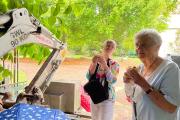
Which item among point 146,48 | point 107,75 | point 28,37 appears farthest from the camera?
point 107,75

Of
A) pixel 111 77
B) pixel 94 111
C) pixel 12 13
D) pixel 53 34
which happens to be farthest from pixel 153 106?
pixel 94 111

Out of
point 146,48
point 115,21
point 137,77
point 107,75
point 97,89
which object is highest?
point 115,21

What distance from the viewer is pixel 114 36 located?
11.2 ft

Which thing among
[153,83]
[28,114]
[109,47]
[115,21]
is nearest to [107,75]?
[109,47]

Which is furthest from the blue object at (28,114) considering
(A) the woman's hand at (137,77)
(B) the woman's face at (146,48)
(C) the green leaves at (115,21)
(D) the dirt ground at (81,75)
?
(D) the dirt ground at (81,75)

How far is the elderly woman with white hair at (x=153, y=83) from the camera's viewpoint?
143 centimetres

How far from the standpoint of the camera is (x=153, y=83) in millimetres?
1500

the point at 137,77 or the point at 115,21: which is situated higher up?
the point at 115,21

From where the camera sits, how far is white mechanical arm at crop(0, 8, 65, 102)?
117cm

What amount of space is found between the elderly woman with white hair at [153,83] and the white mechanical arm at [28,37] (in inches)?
18.4

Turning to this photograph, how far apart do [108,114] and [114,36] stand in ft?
3.29

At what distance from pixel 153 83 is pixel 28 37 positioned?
2.22 feet

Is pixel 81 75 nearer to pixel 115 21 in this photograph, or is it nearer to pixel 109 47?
pixel 115 21

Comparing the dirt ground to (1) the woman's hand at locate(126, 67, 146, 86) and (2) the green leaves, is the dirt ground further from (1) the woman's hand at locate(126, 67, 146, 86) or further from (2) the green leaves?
(1) the woman's hand at locate(126, 67, 146, 86)
